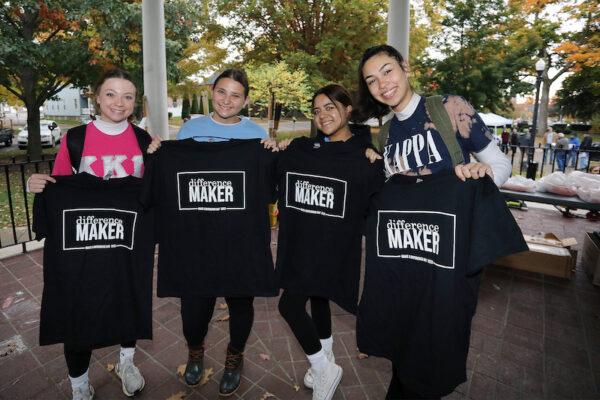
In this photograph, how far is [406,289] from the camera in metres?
1.99

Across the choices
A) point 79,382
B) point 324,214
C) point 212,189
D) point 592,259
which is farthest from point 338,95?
point 592,259

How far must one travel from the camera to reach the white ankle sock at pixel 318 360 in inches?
100

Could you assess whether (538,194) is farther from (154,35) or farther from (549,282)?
(154,35)

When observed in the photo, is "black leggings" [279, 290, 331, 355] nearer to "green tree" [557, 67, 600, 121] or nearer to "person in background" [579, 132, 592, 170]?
"person in background" [579, 132, 592, 170]

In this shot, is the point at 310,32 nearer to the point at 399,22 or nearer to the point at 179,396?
the point at 399,22

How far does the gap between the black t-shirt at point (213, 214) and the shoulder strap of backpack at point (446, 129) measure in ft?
3.38

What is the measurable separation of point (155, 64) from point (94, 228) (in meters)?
6.08

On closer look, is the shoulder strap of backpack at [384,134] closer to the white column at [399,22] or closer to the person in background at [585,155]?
the white column at [399,22]

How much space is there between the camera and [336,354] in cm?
320

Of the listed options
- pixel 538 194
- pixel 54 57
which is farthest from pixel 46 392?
pixel 54 57

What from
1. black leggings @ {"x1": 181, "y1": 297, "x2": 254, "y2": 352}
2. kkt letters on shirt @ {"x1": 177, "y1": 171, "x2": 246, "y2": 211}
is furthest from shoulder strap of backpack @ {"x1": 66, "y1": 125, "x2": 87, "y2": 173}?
black leggings @ {"x1": 181, "y1": 297, "x2": 254, "y2": 352}

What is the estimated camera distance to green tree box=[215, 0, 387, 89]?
13949mm

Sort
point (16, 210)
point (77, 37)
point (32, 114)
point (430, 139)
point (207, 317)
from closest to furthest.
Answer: point (430, 139) < point (207, 317) < point (16, 210) < point (77, 37) < point (32, 114)

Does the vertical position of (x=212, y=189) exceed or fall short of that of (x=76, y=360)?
it exceeds it
